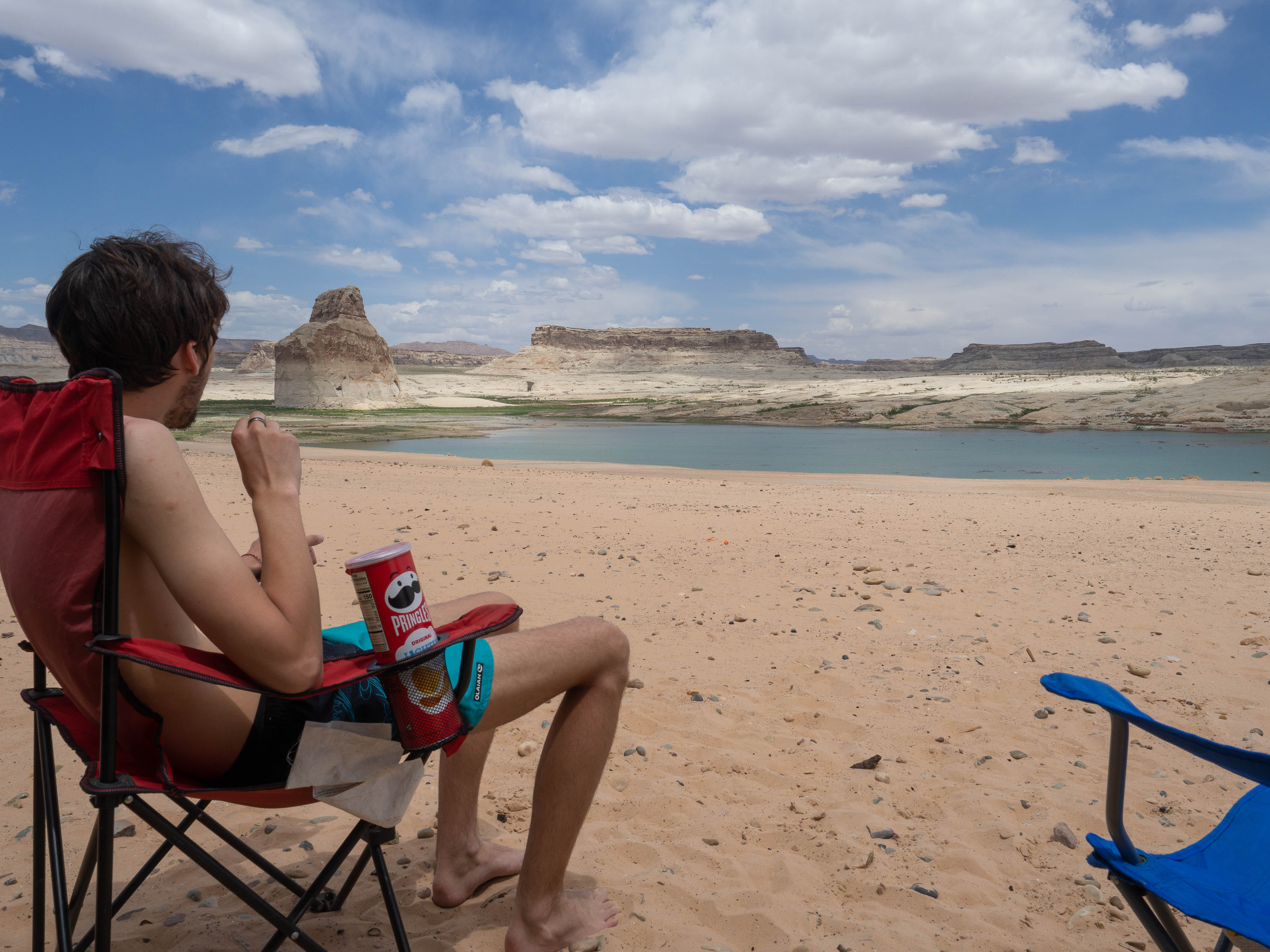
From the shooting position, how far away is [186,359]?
166 cm

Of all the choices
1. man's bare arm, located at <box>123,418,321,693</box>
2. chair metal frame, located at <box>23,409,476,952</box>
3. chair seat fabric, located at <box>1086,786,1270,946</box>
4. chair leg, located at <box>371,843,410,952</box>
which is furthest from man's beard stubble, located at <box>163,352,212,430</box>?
chair seat fabric, located at <box>1086,786,1270,946</box>

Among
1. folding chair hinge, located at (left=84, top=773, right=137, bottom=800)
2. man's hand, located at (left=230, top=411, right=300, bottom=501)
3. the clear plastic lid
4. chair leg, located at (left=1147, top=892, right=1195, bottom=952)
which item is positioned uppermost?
man's hand, located at (left=230, top=411, right=300, bottom=501)

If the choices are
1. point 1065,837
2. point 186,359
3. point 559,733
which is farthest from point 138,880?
point 1065,837

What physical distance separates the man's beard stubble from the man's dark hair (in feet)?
0.29

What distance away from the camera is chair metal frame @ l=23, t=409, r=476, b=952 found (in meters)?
1.38

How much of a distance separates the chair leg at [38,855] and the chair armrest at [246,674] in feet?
1.78

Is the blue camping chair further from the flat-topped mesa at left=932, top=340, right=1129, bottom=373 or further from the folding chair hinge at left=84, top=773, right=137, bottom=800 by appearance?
the flat-topped mesa at left=932, top=340, right=1129, bottom=373

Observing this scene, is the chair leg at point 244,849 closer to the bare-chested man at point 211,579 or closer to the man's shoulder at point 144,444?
the bare-chested man at point 211,579

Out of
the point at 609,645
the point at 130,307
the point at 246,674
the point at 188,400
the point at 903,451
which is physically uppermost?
the point at 130,307

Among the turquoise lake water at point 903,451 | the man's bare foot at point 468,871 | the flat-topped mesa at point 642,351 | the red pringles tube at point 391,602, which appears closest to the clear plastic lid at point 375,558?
the red pringles tube at point 391,602

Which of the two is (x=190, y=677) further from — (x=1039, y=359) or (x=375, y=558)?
(x=1039, y=359)

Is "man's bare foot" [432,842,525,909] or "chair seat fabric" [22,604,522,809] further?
"man's bare foot" [432,842,525,909]

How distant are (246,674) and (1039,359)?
423 ft

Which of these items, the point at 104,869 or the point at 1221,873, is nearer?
the point at 104,869
